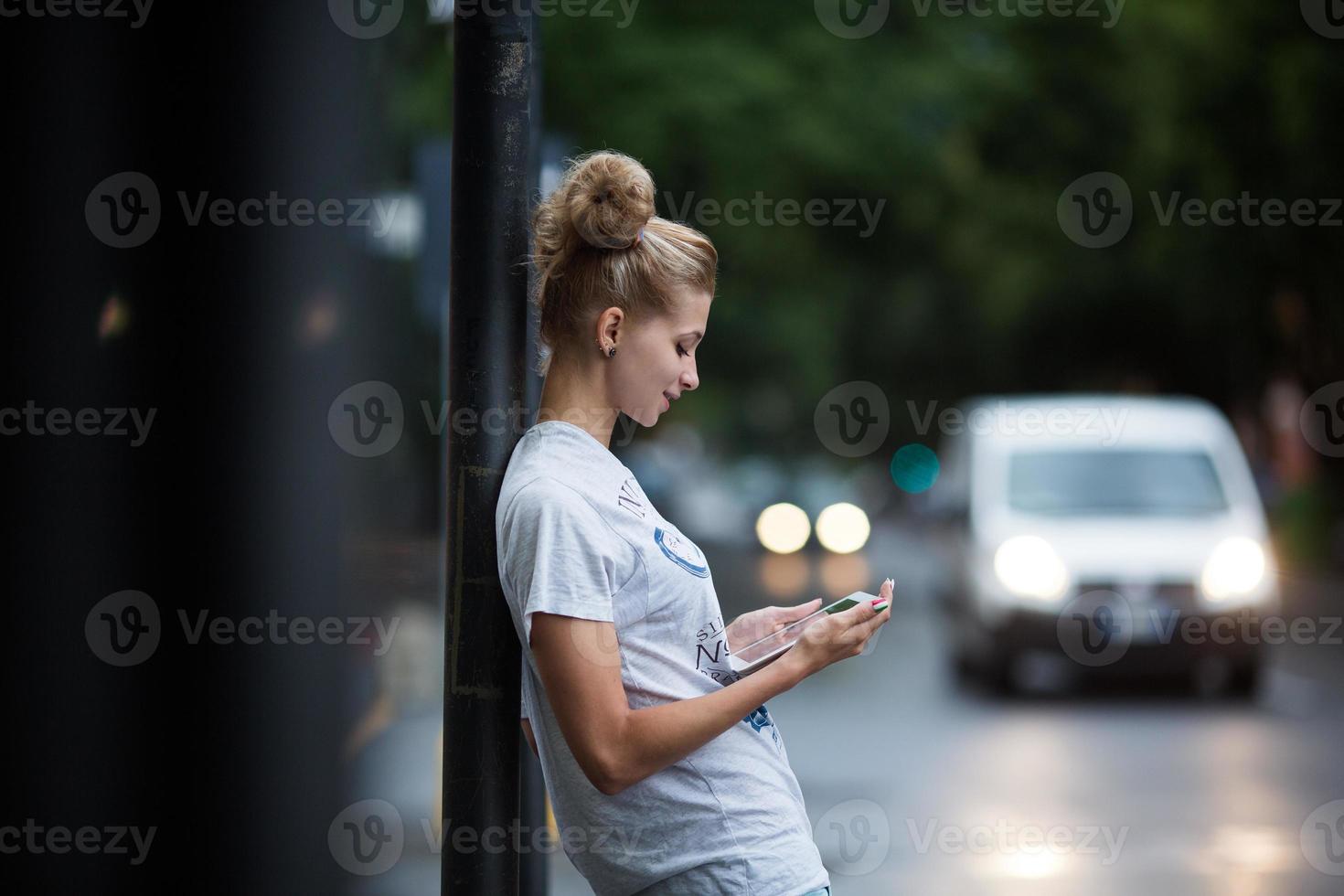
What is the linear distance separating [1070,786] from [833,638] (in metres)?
6.32

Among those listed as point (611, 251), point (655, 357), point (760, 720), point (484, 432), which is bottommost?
point (760, 720)

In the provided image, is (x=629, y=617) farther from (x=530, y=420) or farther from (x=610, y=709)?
(x=530, y=420)

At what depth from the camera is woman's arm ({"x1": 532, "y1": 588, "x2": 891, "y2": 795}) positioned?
2070mm

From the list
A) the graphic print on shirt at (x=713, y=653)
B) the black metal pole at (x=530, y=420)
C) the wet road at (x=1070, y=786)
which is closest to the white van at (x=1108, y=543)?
the wet road at (x=1070, y=786)

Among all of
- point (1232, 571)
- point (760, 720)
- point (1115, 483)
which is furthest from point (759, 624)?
point (1115, 483)

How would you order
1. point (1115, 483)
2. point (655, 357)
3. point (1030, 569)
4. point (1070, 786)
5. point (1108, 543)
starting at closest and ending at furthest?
point (655, 357)
point (1070, 786)
point (1108, 543)
point (1030, 569)
point (1115, 483)

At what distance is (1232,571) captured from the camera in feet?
35.4

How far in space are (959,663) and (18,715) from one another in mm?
10364

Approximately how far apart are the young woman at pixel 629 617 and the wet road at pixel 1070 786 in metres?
Result: 4.20

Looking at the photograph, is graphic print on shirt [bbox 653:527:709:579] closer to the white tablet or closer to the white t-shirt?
the white t-shirt

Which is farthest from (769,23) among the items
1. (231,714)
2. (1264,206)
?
(231,714)

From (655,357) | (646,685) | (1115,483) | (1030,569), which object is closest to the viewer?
(646,685)

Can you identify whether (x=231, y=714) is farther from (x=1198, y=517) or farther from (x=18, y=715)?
(x=1198, y=517)

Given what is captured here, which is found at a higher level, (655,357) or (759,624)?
(655,357)
